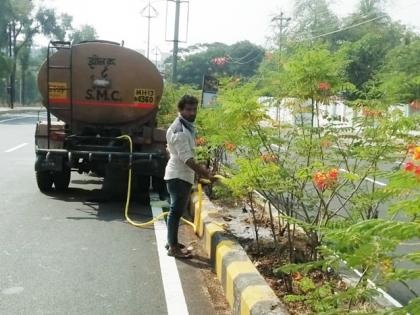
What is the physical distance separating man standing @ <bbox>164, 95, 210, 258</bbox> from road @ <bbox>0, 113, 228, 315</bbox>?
0.89ft

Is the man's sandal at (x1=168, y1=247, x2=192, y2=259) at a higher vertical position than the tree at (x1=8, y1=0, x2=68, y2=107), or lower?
lower

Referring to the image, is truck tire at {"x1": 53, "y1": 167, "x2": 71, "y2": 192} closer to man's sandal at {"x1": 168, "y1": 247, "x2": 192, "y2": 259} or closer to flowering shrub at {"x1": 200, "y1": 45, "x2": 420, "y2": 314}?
man's sandal at {"x1": 168, "y1": 247, "x2": 192, "y2": 259}

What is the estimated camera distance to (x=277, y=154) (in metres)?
4.99

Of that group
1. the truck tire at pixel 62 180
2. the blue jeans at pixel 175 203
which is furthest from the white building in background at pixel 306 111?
the truck tire at pixel 62 180

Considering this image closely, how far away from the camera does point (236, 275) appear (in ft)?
13.9

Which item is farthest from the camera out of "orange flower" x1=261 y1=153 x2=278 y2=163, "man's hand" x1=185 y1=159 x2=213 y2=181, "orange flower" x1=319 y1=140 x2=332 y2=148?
"man's hand" x1=185 y1=159 x2=213 y2=181

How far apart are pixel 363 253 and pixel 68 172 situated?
766 cm

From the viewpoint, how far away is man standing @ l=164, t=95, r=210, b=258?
5414 millimetres

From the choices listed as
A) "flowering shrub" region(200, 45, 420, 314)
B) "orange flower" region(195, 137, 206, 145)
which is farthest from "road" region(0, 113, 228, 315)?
"orange flower" region(195, 137, 206, 145)

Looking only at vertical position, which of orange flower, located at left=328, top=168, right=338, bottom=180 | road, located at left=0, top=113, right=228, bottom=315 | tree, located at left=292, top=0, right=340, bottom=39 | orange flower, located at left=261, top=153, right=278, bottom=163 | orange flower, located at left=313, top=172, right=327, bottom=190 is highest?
tree, located at left=292, top=0, right=340, bottom=39

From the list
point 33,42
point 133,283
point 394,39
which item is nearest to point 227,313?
point 133,283

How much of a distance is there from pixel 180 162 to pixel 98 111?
3.56 meters

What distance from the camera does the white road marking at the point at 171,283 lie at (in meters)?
4.34

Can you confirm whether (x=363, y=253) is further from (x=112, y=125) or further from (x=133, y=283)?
(x=112, y=125)
